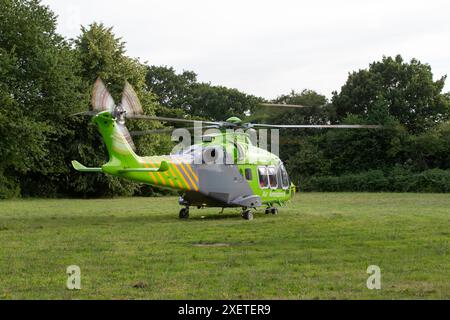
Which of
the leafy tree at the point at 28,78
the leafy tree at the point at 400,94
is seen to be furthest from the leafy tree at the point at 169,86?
the leafy tree at the point at 28,78

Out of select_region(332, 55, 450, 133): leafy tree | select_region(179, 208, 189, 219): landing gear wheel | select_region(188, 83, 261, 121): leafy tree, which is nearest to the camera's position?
select_region(179, 208, 189, 219): landing gear wheel

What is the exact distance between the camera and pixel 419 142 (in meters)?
52.5

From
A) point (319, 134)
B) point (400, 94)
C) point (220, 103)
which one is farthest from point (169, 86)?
point (400, 94)

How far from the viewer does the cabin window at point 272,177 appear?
77.9 feet

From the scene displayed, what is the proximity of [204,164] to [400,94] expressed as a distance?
37.7 meters

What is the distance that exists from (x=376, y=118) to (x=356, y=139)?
→ 7.66ft

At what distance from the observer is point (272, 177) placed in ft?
78.3

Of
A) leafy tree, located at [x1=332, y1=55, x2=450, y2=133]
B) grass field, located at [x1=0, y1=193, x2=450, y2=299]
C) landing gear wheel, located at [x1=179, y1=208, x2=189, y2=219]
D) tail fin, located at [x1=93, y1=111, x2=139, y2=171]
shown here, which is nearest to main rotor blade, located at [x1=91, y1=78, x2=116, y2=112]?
tail fin, located at [x1=93, y1=111, x2=139, y2=171]

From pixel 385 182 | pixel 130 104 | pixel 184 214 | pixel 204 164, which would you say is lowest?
pixel 184 214

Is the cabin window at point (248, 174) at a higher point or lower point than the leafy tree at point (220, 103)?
lower

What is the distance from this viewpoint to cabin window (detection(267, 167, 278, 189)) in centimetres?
2373

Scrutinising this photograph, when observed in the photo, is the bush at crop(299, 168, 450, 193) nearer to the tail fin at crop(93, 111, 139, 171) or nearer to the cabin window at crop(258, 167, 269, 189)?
the cabin window at crop(258, 167, 269, 189)

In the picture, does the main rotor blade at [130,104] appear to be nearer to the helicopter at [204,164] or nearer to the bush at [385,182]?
the helicopter at [204,164]

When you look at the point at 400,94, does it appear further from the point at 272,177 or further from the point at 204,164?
the point at 204,164
